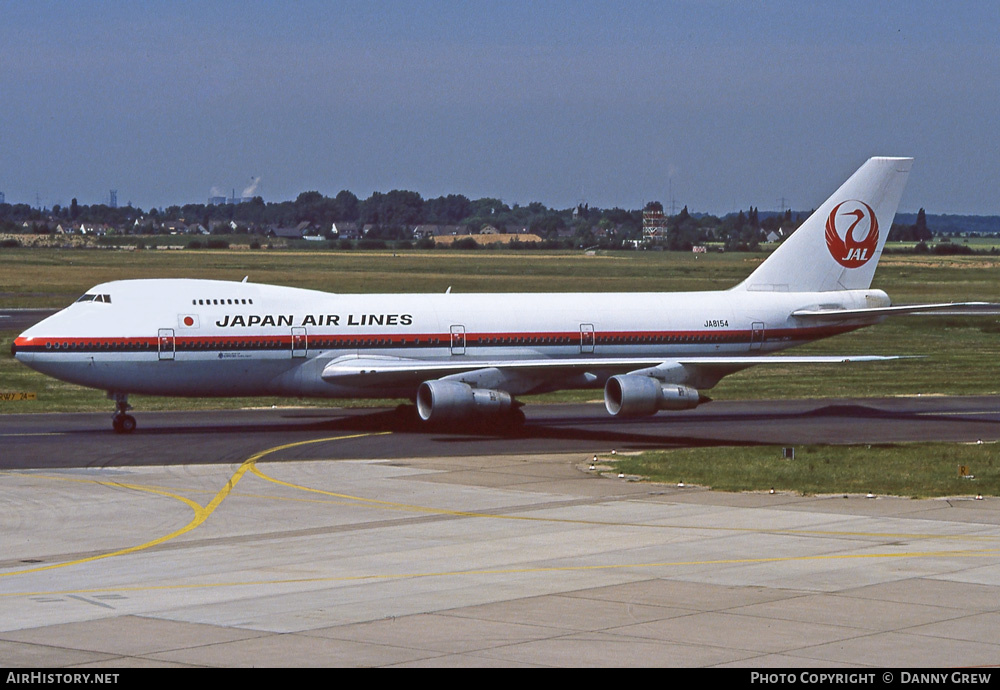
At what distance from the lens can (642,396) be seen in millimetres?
43656

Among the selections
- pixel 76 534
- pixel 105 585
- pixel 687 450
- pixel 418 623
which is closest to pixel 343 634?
pixel 418 623

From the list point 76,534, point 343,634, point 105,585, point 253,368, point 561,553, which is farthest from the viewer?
point 253,368

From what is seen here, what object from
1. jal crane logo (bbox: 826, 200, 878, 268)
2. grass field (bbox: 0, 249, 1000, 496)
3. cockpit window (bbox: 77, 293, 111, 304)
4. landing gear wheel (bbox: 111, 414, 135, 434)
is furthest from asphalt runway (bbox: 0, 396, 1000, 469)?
jal crane logo (bbox: 826, 200, 878, 268)

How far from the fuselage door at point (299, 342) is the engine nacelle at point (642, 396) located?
9114 mm

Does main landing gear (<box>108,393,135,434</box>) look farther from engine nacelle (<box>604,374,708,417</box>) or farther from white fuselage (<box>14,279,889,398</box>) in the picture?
engine nacelle (<box>604,374,708,417</box>)

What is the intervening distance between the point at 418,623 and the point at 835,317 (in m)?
33.1

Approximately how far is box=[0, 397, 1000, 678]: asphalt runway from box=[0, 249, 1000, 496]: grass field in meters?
4.03

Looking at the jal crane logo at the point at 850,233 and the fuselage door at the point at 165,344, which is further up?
the jal crane logo at the point at 850,233

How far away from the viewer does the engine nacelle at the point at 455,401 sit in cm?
4344

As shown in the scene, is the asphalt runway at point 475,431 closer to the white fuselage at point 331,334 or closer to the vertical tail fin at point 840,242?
the white fuselage at point 331,334

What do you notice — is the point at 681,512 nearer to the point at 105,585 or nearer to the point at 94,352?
the point at 105,585

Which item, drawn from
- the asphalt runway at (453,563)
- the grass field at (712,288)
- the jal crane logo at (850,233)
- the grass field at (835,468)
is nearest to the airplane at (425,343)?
the asphalt runway at (453,563)

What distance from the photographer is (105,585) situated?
23.5m

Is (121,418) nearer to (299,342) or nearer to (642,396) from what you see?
(299,342)
